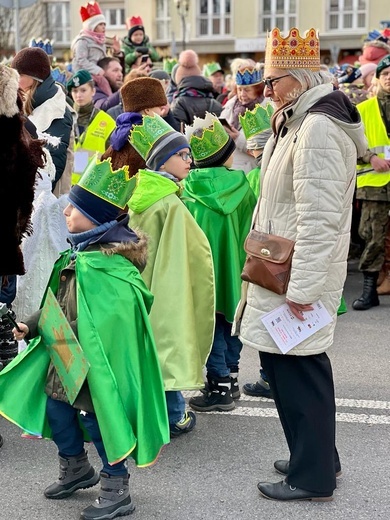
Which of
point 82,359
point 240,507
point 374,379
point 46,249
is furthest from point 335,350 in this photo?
point 82,359

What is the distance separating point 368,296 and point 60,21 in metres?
45.6

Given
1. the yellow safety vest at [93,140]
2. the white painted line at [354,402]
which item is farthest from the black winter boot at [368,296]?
the yellow safety vest at [93,140]

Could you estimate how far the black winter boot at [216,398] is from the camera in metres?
5.05

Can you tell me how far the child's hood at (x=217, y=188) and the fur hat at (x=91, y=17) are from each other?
6285 mm

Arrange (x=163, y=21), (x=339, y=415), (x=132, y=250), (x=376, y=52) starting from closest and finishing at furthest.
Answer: (x=132, y=250), (x=339, y=415), (x=376, y=52), (x=163, y=21)

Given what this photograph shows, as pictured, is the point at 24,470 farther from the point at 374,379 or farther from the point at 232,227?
the point at 374,379

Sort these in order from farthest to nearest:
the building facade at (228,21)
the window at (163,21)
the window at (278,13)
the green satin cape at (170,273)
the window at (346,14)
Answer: the window at (163,21) → the window at (278,13) → the window at (346,14) → the building facade at (228,21) → the green satin cape at (170,273)

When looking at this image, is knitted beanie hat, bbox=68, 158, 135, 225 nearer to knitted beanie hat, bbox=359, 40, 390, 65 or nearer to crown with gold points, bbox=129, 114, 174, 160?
crown with gold points, bbox=129, 114, 174, 160

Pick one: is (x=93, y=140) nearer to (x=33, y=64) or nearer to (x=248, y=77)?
(x=248, y=77)

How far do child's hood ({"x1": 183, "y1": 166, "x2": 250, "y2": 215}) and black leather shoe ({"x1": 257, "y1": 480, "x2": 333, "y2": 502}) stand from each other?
1649 millimetres

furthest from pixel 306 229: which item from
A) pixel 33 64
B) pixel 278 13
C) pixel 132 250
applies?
pixel 278 13

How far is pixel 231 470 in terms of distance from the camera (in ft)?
13.9

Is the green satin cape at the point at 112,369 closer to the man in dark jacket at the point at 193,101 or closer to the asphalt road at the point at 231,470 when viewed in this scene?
the asphalt road at the point at 231,470

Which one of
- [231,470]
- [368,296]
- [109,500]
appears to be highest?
[109,500]
